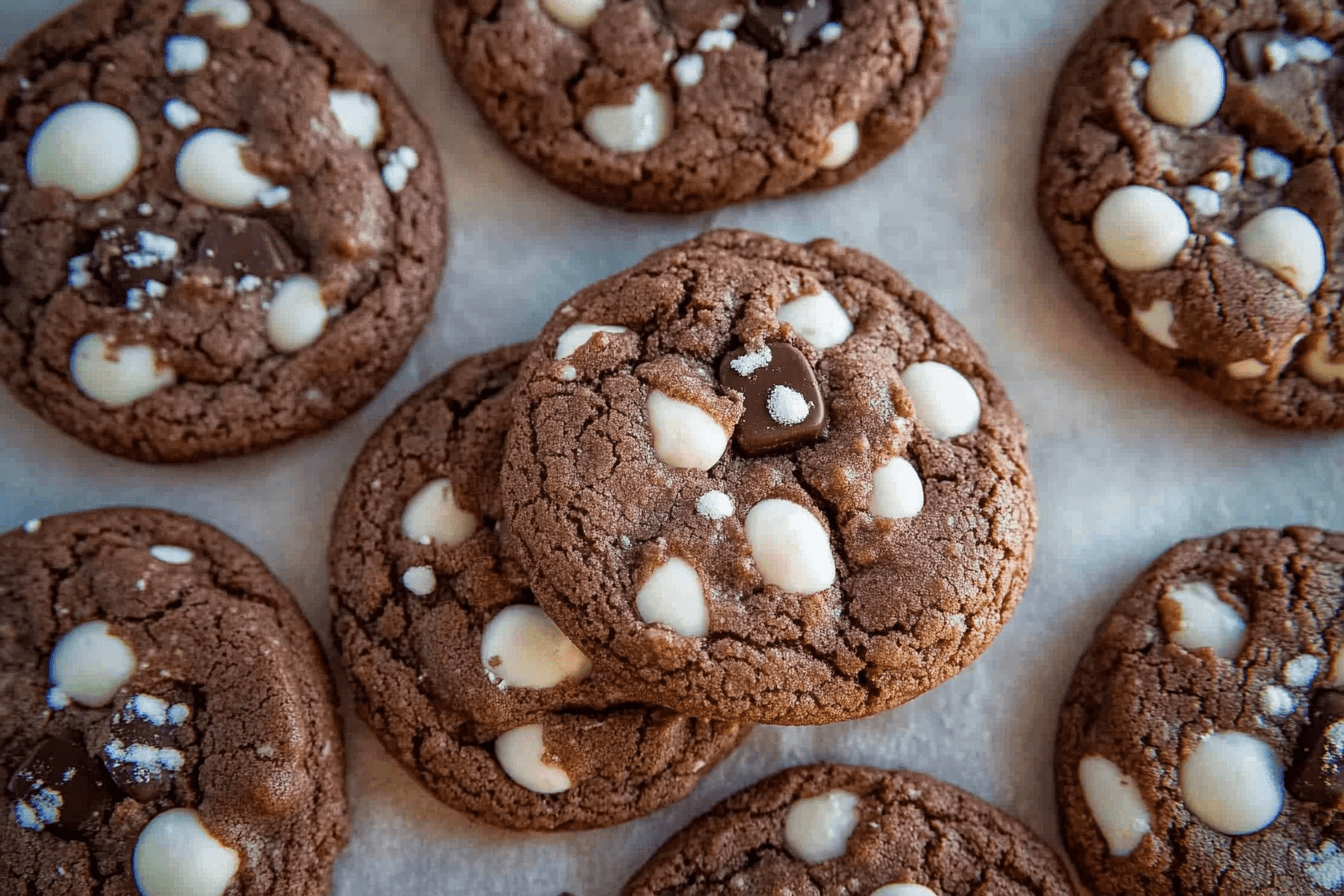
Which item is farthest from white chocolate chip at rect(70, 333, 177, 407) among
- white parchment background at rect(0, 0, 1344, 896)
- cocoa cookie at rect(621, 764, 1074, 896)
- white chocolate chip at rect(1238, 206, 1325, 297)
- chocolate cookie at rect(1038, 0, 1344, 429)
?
white chocolate chip at rect(1238, 206, 1325, 297)

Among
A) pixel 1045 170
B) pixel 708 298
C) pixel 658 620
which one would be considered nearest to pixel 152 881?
pixel 658 620

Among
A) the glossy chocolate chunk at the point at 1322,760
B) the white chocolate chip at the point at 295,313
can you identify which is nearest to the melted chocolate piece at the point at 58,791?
the white chocolate chip at the point at 295,313

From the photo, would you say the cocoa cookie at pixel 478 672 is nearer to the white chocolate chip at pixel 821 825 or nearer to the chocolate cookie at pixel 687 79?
the white chocolate chip at pixel 821 825

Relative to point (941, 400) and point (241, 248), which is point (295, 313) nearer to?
point (241, 248)

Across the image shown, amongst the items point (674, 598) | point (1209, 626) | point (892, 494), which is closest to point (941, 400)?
point (892, 494)

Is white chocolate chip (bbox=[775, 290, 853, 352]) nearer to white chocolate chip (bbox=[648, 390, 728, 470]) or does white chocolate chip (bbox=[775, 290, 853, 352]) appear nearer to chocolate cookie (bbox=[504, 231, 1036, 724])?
chocolate cookie (bbox=[504, 231, 1036, 724])
